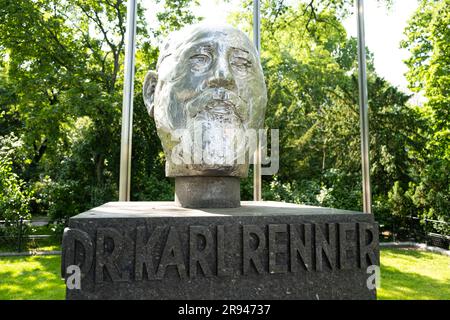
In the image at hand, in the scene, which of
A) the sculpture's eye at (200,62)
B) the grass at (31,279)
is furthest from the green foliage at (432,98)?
the grass at (31,279)

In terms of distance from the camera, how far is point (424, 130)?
1116 centimetres

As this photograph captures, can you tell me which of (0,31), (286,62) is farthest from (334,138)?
(0,31)

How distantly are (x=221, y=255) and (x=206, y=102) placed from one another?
1446 millimetres

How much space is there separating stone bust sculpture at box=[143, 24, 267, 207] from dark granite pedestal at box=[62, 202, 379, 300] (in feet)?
2.56

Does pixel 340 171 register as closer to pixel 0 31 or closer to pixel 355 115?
pixel 355 115

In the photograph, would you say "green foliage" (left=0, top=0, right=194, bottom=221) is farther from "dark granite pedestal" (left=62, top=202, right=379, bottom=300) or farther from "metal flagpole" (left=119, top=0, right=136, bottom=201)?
"dark granite pedestal" (left=62, top=202, right=379, bottom=300)

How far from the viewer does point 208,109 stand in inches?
132

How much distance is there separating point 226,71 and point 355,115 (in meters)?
9.90

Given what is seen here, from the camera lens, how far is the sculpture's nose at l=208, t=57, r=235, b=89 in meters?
3.30

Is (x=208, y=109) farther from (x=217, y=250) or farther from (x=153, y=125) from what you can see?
(x=153, y=125)

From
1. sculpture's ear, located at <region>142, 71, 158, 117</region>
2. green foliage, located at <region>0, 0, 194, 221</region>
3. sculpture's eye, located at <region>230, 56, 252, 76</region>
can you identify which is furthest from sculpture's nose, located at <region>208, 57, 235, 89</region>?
green foliage, located at <region>0, 0, 194, 221</region>

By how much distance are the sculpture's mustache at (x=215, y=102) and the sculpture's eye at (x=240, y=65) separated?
0.84 ft

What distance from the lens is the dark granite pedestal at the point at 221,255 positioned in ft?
8.08

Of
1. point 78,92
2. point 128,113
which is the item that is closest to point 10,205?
point 78,92
